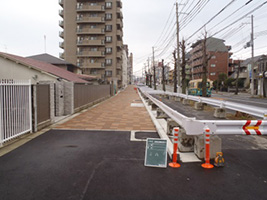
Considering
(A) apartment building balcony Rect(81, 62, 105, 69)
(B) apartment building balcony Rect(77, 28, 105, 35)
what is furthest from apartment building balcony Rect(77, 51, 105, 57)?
(B) apartment building balcony Rect(77, 28, 105, 35)

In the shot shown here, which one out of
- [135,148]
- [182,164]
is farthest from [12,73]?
[182,164]

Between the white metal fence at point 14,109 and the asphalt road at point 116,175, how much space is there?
0.78 m

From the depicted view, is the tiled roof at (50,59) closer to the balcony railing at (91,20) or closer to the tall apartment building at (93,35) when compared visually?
the tall apartment building at (93,35)

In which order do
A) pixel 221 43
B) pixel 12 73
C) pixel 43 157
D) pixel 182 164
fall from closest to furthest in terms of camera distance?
1. pixel 182 164
2. pixel 43 157
3. pixel 12 73
4. pixel 221 43

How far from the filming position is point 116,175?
4180 mm

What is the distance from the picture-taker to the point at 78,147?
6055 mm

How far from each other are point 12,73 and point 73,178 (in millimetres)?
14877

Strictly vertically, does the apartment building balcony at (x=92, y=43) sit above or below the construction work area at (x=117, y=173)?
above

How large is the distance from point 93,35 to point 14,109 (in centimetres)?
4769

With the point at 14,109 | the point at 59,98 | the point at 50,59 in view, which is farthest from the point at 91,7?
the point at 14,109

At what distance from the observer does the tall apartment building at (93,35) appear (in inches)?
1945

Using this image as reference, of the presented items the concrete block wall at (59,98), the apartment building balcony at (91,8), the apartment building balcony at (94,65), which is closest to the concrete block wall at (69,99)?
the concrete block wall at (59,98)

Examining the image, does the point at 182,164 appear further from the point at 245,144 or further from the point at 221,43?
the point at 221,43

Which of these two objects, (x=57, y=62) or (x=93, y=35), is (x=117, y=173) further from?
(x=93, y=35)
